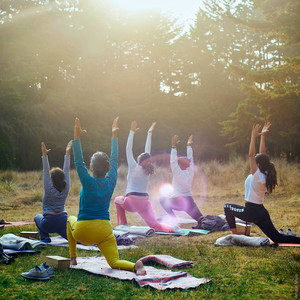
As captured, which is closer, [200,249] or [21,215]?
[200,249]

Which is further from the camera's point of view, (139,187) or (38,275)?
(139,187)

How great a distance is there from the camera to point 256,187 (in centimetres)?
526

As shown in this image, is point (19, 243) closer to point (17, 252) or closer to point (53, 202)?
point (17, 252)

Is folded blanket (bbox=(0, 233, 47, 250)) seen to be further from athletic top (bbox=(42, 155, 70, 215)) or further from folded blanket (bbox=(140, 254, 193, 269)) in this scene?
folded blanket (bbox=(140, 254, 193, 269))

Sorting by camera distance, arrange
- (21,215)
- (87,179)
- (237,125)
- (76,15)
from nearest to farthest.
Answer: (87,179) < (21,215) < (237,125) < (76,15)

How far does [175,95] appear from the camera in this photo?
30547 mm

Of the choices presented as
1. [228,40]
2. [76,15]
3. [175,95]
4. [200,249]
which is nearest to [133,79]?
[175,95]

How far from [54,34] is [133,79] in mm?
6499

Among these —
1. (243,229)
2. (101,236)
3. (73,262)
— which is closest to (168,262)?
(101,236)

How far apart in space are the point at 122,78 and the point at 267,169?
950 inches

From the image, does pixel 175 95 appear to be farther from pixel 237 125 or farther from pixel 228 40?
pixel 237 125

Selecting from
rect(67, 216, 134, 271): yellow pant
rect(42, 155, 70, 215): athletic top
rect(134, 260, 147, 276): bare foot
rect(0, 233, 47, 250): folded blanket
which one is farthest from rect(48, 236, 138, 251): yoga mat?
rect(134, 260, 147, 276): bare foot

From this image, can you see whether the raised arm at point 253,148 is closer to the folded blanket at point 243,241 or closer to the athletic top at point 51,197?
the folded blanket at point 243,241

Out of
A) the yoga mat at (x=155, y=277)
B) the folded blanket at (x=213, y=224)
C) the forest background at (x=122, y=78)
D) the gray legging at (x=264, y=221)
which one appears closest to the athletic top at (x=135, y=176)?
the folded blanket at (x=213, y=224)
